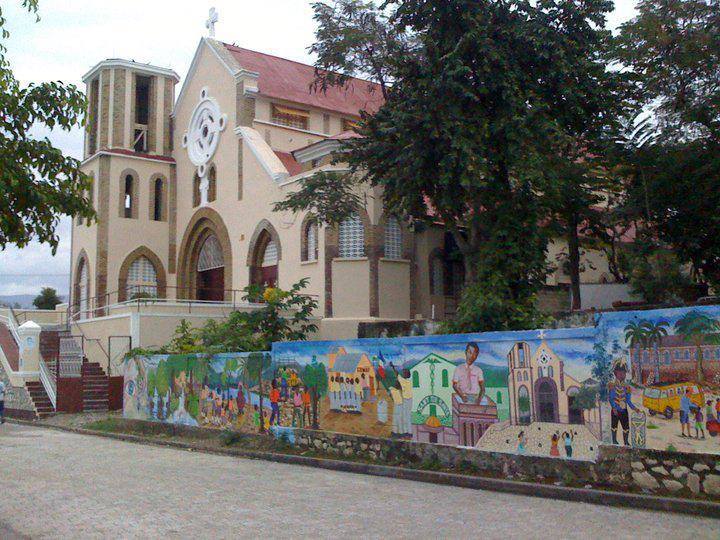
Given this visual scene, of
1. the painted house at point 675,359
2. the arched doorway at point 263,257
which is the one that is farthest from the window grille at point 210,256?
the painted house at point 675,359

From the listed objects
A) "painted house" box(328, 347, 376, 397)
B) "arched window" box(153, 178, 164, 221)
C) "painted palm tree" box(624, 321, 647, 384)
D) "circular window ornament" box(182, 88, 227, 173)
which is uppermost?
"circular window ornament" box(182, 88, 227, 173)

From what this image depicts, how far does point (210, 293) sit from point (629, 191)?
20.7 metres

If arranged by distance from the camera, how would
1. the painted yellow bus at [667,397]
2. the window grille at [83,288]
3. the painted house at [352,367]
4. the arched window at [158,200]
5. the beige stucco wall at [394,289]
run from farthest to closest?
the arched window at [158,200]
the window grille at [83,288]
the beige stucco wall at [394,289]
the painted house at [352,367]
the painted yellow bus at [667,397]

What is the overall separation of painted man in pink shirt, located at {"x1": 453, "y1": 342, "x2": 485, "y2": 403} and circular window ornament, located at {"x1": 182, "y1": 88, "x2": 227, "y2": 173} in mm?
25148

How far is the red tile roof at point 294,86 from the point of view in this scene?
118 feet

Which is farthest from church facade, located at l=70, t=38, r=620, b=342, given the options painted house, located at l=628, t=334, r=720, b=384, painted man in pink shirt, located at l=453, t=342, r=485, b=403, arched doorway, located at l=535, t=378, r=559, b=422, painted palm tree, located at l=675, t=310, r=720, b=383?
painted palm tree, located at l=675, t=310, r=720, b=383

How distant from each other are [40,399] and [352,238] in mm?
12217

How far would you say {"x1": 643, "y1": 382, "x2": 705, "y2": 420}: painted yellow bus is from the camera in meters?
9.38

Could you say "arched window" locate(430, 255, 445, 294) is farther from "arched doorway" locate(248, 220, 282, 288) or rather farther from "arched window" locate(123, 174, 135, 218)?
"arched window" locate(123, 174, 135, 218)

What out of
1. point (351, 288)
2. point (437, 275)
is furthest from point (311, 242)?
point (437, 275)

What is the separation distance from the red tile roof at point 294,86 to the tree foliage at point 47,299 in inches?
1497

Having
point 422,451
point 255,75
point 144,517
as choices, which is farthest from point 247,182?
point 144,517

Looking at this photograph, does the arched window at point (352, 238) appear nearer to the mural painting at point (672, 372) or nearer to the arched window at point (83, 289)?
the arched window at point (83, 289)

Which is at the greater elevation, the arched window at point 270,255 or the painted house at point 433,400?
the arched window at point 270,255
